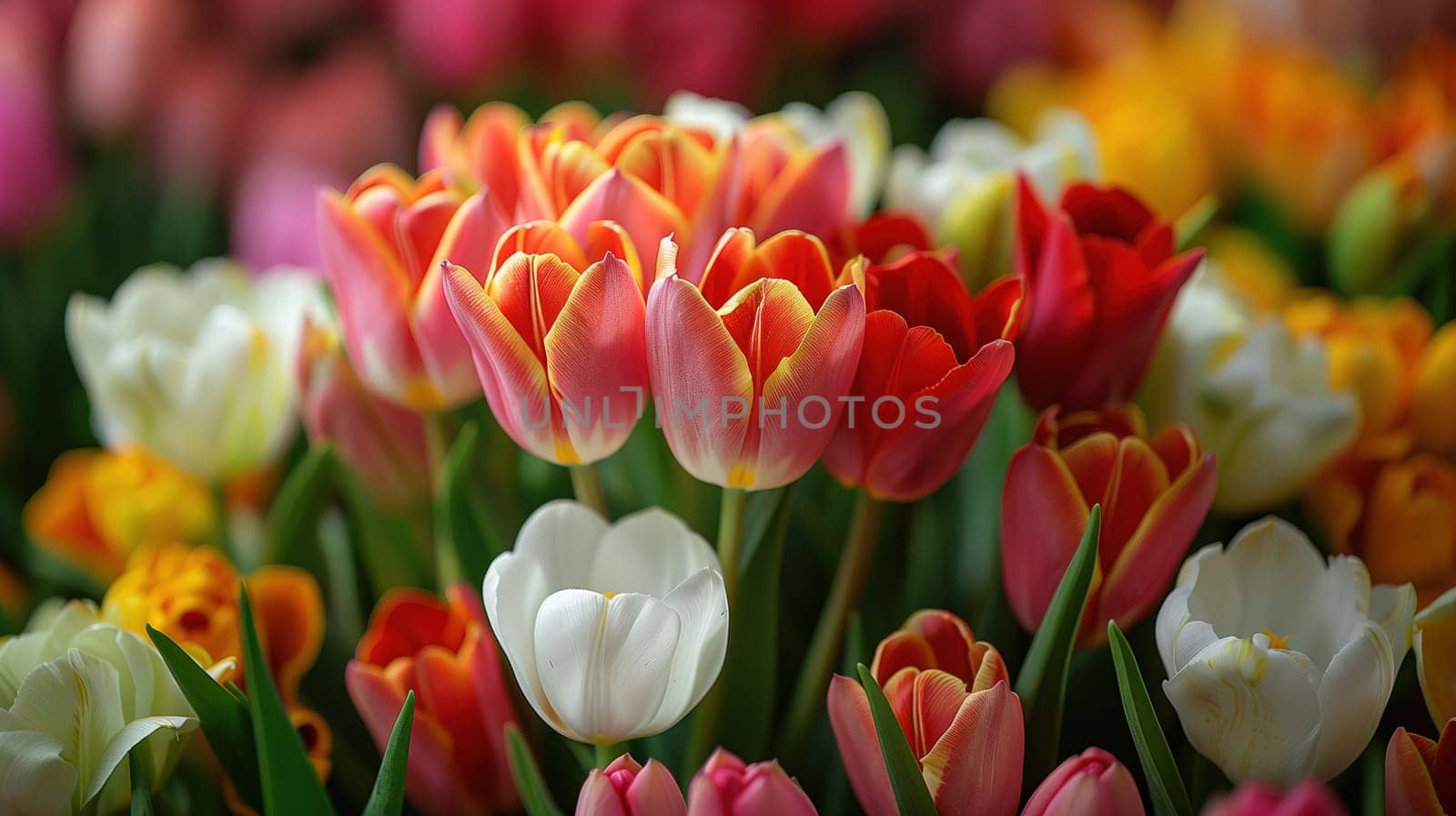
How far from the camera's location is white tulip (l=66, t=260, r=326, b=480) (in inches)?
16.9

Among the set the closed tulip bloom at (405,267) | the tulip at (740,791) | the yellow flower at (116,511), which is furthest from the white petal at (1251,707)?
the yellow flower at (116,511)

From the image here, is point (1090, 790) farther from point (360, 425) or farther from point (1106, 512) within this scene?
point (360, 425)

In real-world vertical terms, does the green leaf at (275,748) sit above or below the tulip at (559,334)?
below

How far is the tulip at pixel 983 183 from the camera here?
430mm

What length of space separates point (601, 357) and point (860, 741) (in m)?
0.12

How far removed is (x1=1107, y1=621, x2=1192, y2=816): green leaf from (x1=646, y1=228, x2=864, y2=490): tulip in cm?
9

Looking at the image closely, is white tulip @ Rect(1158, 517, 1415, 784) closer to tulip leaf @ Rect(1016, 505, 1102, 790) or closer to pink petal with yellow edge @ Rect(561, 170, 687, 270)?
tulip leaf @ Rect(1016, 505, 1102, 790)

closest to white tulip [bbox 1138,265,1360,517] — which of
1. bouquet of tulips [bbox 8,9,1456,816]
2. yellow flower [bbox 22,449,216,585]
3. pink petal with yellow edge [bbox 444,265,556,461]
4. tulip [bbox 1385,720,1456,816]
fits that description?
bouquet of tulips [bbox 8,9,1456,816]

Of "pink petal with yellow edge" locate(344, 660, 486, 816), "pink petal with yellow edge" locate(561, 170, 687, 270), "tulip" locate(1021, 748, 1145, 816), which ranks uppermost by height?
"pink petal with yellow edge" locate(561, 170, 687, 270)

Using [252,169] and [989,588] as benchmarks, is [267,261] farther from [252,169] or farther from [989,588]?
[989,588]

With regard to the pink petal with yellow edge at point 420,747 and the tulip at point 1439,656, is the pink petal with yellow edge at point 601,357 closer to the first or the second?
the pink petal with yellow edge at point 420,747

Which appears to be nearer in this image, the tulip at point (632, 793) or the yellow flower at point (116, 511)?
the tulip at point (632, 793)

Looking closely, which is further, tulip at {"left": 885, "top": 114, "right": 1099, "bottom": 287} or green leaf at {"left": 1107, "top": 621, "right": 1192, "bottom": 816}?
tulip at {"left": 885, "top": 114, "right": 1099, "bottom": 287}

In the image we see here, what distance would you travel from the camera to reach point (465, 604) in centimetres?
38
